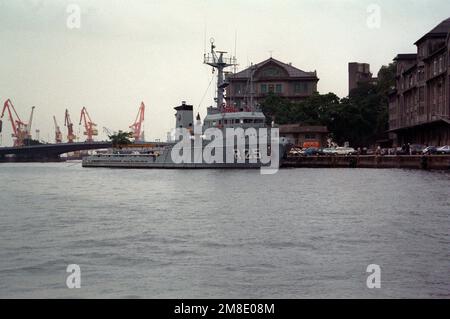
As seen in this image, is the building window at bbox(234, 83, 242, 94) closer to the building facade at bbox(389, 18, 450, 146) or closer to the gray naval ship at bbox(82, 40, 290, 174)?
the building facade at bbox(389, 18, 450, 146)

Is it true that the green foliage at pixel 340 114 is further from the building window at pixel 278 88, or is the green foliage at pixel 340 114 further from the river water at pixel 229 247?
the river water at pixel 229 247

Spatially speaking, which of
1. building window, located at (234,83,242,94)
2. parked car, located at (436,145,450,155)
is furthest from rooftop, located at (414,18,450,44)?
building window, located at (234,83,242,94)

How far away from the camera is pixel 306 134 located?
122 m

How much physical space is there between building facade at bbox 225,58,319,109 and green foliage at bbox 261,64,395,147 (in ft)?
58.5

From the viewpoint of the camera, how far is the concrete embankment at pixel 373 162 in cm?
7862

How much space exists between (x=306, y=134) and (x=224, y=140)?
3522 cm

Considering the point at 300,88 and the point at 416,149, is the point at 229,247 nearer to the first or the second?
the point at 416,149

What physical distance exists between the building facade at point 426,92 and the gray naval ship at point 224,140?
20.5m

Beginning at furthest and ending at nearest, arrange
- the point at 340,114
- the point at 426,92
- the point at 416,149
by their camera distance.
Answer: the point at 340,114, the point at 426,92, the point at 416,149

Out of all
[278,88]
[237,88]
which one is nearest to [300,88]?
[278,88]

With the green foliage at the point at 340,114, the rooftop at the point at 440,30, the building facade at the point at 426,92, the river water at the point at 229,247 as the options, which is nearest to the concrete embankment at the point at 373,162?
the building facade at the point at 426,92
